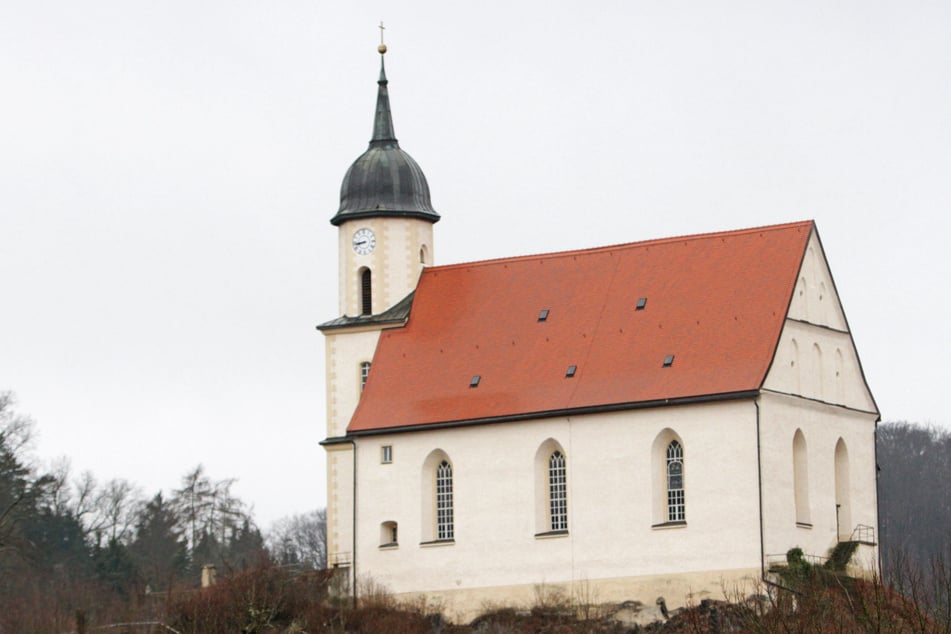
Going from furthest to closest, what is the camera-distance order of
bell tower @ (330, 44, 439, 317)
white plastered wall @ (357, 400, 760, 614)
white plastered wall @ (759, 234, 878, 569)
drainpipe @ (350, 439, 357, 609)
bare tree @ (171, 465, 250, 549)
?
bare tree @ (171, 465, 250, 549), bell tower @ (330, 44, 439, 317), drainpipe @ (350, 439, 357, 609), white plastered wall @ (759, 234, 878, 569), white plastered wall @ (357, 400, 760, 614)

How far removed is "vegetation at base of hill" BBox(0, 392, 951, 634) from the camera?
4403 cm

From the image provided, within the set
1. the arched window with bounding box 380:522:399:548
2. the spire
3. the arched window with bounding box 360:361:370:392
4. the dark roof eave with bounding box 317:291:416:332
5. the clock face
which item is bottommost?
the arched window with bounding box 380:522:399:548

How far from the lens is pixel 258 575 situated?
203ft

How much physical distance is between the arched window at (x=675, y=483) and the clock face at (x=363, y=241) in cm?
1338

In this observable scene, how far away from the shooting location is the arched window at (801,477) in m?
59.3

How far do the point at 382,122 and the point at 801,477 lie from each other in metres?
18.2

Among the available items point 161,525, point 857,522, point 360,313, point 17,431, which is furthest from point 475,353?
point 161,525

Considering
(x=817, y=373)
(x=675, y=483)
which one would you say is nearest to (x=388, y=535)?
(x=675, y=483)

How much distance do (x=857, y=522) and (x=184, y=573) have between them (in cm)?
3499

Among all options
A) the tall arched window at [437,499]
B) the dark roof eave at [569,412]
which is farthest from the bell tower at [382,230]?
the tall arched window at [437,499]

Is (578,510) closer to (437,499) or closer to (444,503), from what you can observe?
(444,503)

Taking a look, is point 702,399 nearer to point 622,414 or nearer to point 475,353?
point 622,414

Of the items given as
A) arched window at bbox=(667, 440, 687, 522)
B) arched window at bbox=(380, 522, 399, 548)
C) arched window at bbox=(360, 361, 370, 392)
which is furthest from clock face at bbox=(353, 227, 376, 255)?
arched window at bbox=(667, 440, 687, 522)

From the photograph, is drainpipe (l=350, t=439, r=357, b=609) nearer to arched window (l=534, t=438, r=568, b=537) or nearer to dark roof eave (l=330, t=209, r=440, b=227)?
arched window (l=534, t=438, r=568, b=537)
